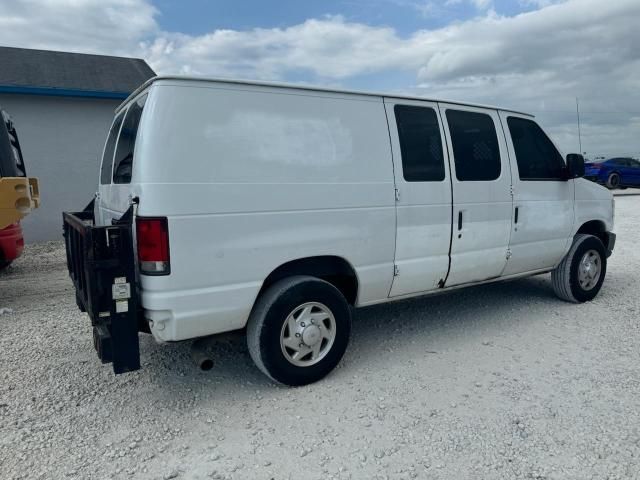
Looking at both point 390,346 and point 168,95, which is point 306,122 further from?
point 390,346

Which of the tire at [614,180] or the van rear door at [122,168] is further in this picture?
the tire at [614,180]

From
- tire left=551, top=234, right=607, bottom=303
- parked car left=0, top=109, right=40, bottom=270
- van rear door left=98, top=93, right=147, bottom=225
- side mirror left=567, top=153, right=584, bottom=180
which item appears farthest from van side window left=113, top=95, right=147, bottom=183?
tire left=551, top=234, right=607, bottom=303

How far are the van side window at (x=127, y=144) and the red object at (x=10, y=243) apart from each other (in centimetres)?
381

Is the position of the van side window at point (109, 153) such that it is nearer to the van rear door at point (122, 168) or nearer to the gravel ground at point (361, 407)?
the van rear door at point (122, 168)

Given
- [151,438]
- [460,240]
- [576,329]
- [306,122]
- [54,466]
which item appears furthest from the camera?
[576,329]

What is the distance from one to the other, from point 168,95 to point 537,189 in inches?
147

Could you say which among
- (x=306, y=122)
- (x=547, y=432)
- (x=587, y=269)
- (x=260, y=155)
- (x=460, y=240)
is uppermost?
(x=306, y=122)

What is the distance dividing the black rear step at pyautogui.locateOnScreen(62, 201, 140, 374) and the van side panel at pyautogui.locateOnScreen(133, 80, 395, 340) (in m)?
0.12

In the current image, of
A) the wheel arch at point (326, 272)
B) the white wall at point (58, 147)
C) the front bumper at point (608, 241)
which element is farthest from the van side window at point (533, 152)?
the white wall at point (58, 147)

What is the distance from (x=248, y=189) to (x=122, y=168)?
972 mm

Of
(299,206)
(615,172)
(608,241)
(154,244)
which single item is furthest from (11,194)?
(615,172)

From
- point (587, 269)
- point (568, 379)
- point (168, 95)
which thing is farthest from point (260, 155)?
point (587, 269)

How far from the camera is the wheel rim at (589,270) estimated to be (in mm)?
5658

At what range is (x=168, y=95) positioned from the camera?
10.2ft
